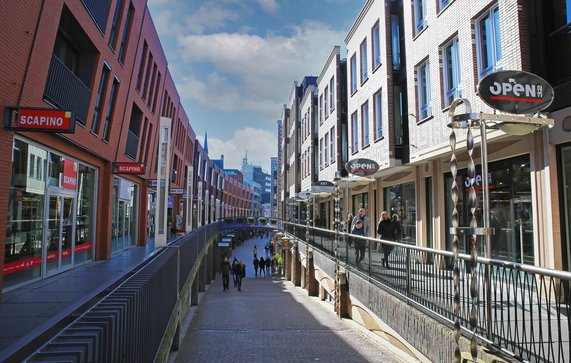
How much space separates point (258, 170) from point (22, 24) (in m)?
163

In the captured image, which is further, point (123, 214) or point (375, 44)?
point (123, 214)

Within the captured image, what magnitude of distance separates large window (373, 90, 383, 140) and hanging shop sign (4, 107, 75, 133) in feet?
41.5

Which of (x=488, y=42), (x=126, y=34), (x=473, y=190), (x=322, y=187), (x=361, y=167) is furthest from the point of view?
(x=322, y=187)

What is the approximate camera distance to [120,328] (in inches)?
147

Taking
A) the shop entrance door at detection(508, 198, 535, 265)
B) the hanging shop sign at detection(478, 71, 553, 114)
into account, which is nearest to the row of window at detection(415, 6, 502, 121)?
the shop entrance door at detection(508, 198, 535, 265)

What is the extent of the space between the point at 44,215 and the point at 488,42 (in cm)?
1230

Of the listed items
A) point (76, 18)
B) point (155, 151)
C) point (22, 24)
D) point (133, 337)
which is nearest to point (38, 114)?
point (22, 24)

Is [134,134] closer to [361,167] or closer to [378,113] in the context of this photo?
[378,113]

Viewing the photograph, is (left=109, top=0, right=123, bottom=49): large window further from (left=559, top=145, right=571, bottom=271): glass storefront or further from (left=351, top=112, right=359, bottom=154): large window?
(left=559, top=145, right=571, bottom=271): glass storefront

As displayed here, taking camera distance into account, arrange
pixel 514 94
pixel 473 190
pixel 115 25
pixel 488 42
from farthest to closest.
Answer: pixel 115 25
pixel 488 42
pixel 514 94
pixel 473 190

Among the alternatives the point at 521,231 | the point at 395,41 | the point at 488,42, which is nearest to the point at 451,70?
the point at 488,42

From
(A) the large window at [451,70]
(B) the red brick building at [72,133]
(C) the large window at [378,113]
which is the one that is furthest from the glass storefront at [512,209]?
(B) the red brick building at [72,133]

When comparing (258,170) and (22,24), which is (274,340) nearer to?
(22,24)

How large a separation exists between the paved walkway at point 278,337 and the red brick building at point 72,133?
4.73 meters
